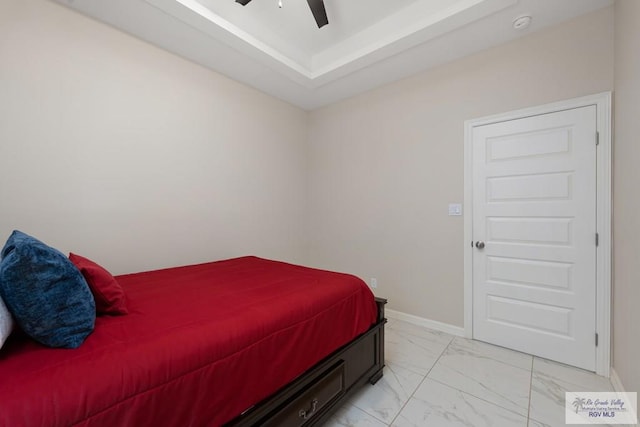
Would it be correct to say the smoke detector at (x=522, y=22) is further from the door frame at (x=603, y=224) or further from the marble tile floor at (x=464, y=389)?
the marble tile floor at (x=464, y=389)

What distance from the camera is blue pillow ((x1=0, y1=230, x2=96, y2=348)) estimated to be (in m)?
0.94

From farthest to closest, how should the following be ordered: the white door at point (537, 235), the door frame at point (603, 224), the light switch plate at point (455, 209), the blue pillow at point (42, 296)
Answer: the light switch plate at point (455, 209) < the white door at point (537, 235) < the door frame at point (603, 224) < the blue pillow at point (42, 296)

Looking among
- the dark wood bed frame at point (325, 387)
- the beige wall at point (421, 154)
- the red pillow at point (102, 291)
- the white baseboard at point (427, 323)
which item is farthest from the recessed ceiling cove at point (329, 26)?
the white baseboard at point (427, 323)

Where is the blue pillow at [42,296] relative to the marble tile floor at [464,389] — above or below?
above

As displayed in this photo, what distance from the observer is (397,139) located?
310 centimetres

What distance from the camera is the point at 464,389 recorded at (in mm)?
1903

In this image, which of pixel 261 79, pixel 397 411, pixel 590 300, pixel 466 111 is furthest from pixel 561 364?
pixel 261 79

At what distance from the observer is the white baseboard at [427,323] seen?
270cm

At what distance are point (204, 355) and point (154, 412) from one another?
213 millimetres

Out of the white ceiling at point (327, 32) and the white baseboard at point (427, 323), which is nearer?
the white ceiling at point (327, 32)

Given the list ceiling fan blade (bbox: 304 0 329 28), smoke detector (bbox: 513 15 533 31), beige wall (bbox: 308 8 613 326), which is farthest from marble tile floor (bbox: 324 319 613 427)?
ceiling fan blade (bbox: 304 0 329 28)

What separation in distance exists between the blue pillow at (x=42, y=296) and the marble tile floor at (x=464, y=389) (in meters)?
1.46

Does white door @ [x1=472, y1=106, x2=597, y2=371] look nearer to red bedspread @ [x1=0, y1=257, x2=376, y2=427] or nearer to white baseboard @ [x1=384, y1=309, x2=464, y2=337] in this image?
white baseboard @ [x1=384, y1=309, x2=464, y2=337]

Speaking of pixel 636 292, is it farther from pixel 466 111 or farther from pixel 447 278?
pixel 466 111
